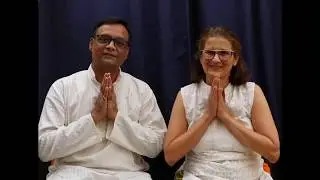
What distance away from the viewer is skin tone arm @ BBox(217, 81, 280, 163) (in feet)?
5.79

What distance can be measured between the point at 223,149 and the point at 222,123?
0.11 meters

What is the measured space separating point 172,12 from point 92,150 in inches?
32.9

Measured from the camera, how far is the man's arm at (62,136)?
1.84 metres

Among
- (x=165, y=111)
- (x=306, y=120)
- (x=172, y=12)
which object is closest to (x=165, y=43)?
(x=172, y=12)

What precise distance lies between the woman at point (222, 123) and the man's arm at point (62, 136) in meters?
0.33

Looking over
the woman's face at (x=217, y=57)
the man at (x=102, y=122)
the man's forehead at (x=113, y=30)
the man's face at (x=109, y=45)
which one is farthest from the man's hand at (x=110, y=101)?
the woman's face at (x=217, y=57)

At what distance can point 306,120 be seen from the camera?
57 cm

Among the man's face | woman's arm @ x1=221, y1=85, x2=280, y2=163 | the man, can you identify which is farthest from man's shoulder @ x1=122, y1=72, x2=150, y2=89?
woman's arm @ x1=221, y1=85, x2=280, y2=163

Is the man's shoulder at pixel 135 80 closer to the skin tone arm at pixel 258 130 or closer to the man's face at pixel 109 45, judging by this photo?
the man's face at pixel 109 45

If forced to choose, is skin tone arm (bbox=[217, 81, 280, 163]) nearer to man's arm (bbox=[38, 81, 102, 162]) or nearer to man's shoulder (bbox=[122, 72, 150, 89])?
man's shoulder (bbox=[122, 72, 150, 89])

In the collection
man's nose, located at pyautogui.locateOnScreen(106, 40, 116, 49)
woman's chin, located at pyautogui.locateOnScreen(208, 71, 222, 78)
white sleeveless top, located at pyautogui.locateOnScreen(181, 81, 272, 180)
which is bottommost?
white sleeveless top, located at pyautogui.locateOnScreen(181, 81, 272, 180)

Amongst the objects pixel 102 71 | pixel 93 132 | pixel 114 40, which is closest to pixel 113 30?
pixel 114 40

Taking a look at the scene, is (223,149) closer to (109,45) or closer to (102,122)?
(102,122)

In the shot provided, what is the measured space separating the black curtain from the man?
0.78ft
